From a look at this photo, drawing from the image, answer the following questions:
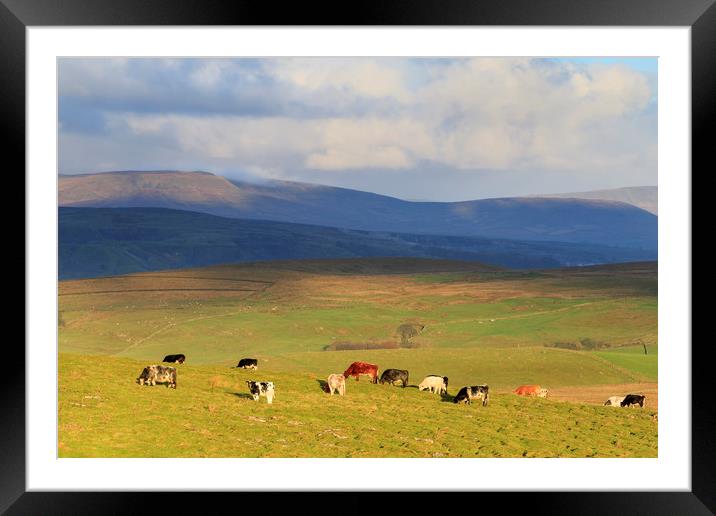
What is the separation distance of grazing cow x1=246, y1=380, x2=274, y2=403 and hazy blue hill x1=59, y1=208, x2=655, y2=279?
79.8m

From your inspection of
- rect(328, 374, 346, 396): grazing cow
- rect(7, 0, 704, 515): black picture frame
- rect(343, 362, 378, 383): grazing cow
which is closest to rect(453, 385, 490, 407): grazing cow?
rect(343, 362, 378, 383): grazing cow

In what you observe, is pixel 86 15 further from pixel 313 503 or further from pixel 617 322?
pixel 617 322

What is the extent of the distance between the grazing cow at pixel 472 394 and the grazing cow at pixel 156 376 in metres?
5.72

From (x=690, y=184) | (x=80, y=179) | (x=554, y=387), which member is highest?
(x=80, y=179)

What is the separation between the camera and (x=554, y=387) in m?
33.3

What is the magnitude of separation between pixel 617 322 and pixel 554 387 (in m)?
21.1

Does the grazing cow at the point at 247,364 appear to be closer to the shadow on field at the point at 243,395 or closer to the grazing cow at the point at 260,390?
the shadow on field at the point at 243,395

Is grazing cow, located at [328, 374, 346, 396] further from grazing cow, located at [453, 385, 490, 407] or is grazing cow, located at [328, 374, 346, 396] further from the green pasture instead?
grazing cow, located at [453, 385, 490, 407]

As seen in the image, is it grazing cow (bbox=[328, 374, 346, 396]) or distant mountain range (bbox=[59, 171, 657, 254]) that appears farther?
distant mountain range (bbox=[59, 171, 657, 254])

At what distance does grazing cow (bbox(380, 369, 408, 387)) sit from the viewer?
58.7 feet

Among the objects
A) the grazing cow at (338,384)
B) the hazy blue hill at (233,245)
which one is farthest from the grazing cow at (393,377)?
the hazy blue hill at (233,245)

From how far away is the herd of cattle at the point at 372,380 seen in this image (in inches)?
587

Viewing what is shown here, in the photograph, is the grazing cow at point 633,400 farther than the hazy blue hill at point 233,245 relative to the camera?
No

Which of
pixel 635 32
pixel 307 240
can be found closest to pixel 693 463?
pixel 635 32
